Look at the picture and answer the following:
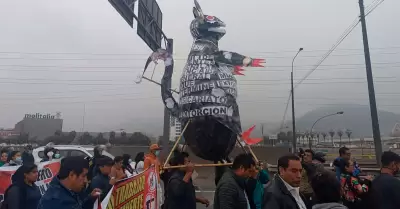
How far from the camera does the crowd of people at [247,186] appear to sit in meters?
2.72

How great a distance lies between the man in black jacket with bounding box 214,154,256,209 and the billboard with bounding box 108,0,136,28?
20.3 ft

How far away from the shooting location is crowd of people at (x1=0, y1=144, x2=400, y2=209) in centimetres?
272

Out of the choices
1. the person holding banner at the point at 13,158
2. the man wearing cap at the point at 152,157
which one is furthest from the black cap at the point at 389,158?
the person holding banner at the point at 13,158

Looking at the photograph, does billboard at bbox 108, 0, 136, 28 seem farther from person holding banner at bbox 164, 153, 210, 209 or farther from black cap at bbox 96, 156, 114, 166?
person holding banner at bbox 164, 153, 210, 209

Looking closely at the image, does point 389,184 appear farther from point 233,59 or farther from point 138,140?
point 138,140

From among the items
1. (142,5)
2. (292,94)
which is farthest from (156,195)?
(292,94)

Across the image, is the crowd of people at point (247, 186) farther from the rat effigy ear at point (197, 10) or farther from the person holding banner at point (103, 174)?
the rat effigy ear at point (197, 10)

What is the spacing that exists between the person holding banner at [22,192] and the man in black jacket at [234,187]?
2.39m

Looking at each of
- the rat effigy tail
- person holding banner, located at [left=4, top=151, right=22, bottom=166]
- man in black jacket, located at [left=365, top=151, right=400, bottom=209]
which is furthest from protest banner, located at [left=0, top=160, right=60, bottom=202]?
man in black jacket, located at [left=365, top=151, right=400, bottom=209]

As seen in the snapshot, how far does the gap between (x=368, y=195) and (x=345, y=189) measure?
0.22 metres

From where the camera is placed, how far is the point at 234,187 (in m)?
3.51

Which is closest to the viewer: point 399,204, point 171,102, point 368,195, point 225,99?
point 368,195

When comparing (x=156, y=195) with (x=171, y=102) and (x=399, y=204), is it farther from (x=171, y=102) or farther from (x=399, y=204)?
(x=399, y=204)

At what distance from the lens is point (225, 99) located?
566 centimetres
